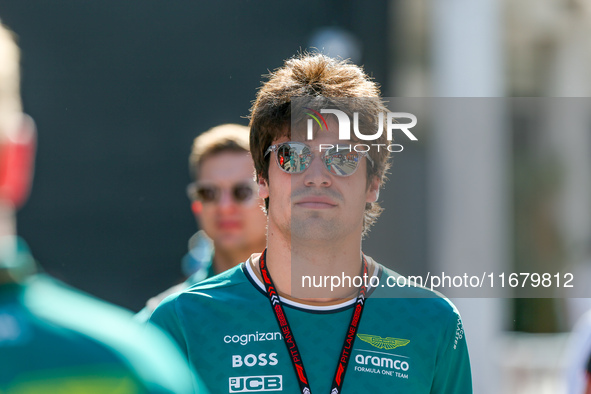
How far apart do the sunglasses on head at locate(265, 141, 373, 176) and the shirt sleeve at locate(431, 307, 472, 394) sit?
63cm

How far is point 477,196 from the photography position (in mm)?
5336

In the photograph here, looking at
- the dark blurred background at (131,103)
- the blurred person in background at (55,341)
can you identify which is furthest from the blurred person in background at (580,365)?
the blurred person in background at (55,341)

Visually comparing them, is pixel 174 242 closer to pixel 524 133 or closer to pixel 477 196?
pixel 477 196

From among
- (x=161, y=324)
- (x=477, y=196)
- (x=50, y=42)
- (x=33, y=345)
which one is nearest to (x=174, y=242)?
(x=50, y=42)

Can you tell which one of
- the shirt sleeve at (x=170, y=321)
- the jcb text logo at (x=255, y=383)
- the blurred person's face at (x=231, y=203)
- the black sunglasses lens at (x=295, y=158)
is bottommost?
the jcb text logo at (x=255, y=383)

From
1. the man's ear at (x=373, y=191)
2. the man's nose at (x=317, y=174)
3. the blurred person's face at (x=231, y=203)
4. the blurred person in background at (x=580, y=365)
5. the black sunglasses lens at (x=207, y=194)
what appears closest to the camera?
the man's nose at (x=317, y=174)

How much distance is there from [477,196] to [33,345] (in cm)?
479

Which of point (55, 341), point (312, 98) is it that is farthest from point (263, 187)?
point (55, 341)

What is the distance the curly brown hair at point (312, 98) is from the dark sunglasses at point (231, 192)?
2.72ft

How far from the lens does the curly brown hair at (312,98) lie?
7.94 feet

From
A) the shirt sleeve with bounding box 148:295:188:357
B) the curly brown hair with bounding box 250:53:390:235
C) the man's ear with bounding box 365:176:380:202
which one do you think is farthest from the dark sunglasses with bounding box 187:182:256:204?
the shirt sleeve with bounding box 148:295:188:357

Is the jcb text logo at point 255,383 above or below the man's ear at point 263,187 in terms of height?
below

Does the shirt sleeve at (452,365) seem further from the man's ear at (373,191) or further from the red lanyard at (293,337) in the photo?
the man's ear at (373,191)

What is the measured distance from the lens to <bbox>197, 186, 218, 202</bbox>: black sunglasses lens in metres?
3.47
